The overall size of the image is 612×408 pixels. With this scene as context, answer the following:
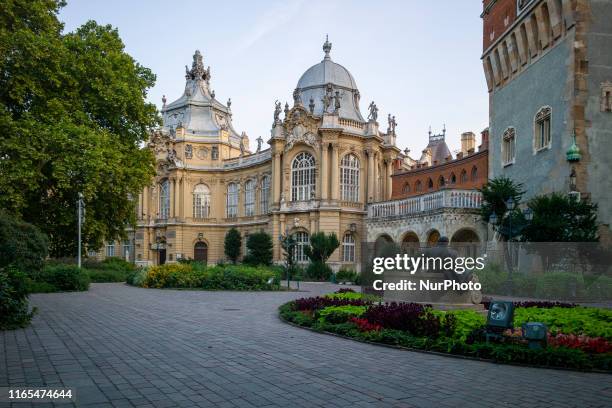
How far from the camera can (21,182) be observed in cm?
2444

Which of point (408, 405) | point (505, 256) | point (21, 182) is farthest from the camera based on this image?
point (505, 256)

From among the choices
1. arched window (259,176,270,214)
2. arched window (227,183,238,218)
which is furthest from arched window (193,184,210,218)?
arched window (259,176,270,214)

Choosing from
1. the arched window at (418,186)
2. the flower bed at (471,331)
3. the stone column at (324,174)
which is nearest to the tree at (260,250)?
the stone column at (324,174)

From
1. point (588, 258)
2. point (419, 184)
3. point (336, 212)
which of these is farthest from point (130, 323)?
point (419, 184)

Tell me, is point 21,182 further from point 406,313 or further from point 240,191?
point 240,191

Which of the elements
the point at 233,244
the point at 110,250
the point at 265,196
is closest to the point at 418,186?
the point at 265,196

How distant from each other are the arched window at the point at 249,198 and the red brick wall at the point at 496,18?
2909 cm

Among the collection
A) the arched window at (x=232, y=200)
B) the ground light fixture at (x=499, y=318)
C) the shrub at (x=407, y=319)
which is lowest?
the shrub at (x=407, y=319)

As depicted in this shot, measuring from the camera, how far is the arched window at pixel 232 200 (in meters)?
60.3

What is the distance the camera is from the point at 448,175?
49.3 meters

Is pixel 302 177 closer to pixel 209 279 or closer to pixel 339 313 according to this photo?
pixel 209 279

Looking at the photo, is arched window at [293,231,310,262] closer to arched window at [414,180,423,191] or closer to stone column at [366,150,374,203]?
stone column at [366,150,374,203]

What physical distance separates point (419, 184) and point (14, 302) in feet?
147

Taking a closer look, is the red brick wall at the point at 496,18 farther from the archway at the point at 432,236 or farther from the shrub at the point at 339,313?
the shrub at the point at 339,313
